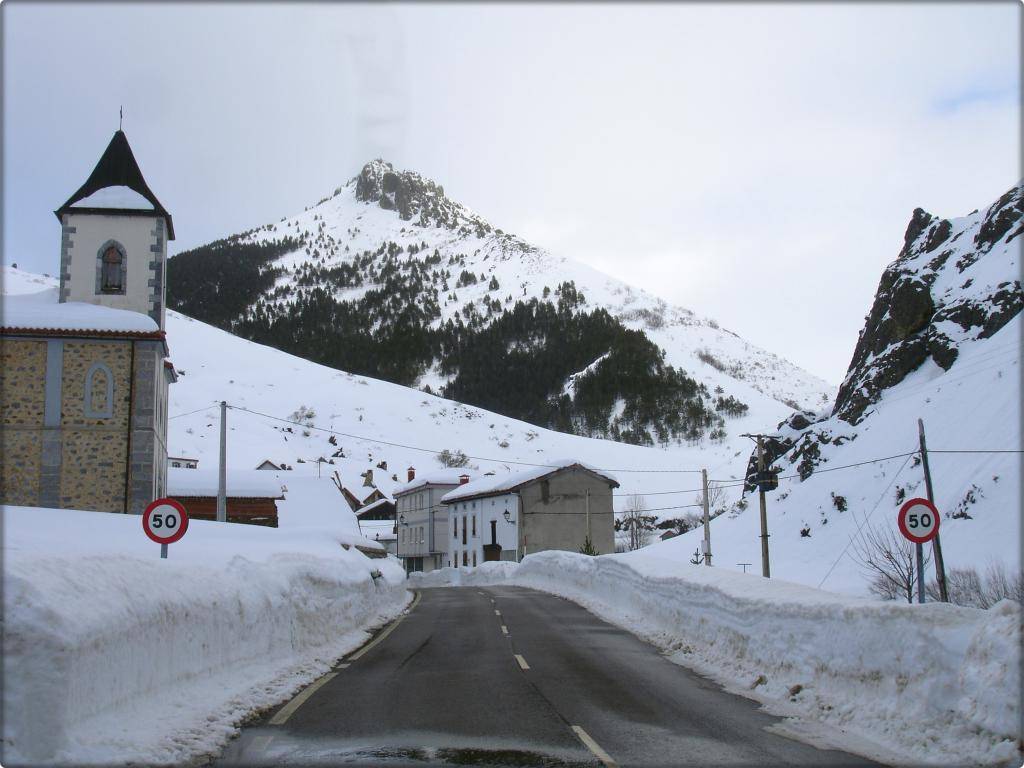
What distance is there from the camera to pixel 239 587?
12.9 metres

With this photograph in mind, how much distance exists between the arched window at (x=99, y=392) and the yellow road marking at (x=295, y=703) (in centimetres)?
1676

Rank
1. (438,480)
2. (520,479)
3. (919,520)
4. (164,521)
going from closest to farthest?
(164,521) < (919,520) < (520,479) < (438,480)

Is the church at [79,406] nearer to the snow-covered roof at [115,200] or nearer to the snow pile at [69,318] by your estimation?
the snow pile at [69,318]

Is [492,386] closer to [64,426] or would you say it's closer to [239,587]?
[64,426]

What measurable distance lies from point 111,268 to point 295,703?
87.7 feet

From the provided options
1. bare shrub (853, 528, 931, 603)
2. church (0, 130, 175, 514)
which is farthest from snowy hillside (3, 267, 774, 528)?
church (0, 130, 175, 514)

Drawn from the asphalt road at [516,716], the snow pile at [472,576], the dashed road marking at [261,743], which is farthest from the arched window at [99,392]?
the snow pile at [472,576]

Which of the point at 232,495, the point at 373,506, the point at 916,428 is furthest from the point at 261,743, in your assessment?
the point at 373,506

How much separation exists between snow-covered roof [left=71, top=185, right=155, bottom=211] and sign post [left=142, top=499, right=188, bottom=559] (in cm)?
2438

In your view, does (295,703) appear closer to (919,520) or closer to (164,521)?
(164,521)

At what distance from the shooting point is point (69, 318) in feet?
89.2

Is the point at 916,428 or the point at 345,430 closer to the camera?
the point at 916,428

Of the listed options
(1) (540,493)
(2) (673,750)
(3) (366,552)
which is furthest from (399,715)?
(1) (540,493)

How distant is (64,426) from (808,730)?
23.6 metres
